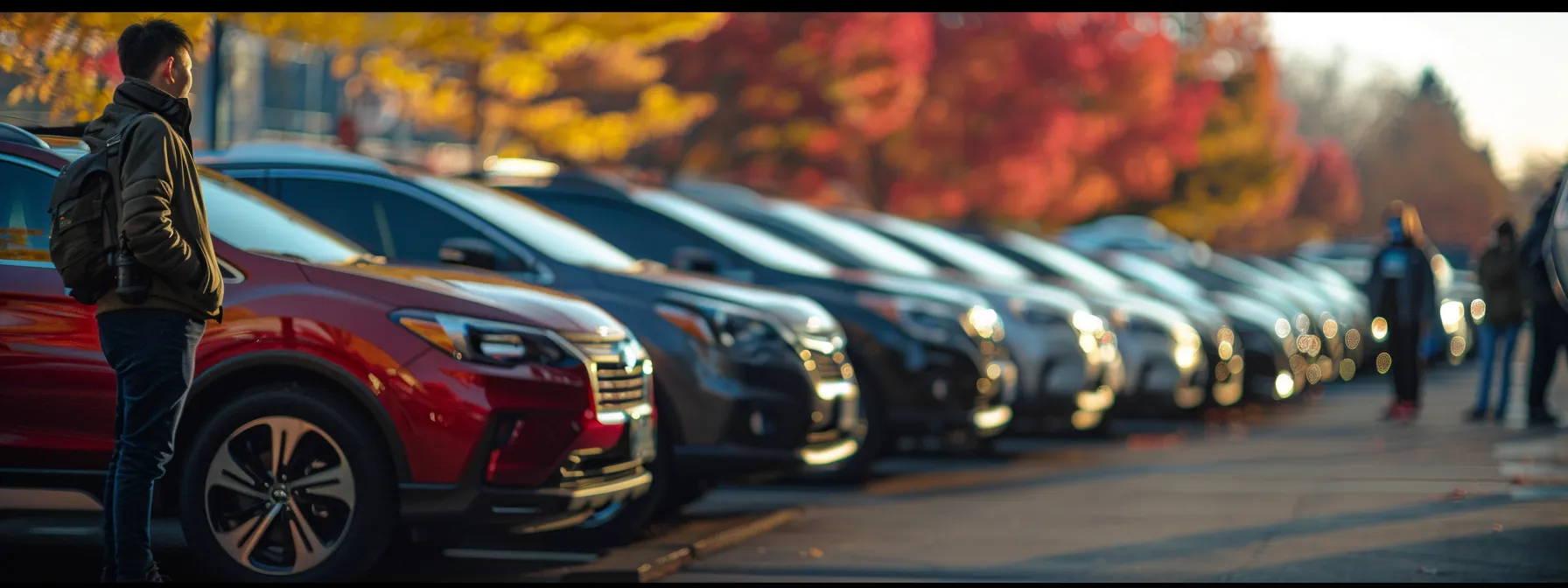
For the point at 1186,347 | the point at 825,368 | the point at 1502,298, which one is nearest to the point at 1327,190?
the point at 1502,298

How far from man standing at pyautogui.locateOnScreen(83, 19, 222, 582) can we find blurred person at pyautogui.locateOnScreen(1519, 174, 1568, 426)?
419 inches

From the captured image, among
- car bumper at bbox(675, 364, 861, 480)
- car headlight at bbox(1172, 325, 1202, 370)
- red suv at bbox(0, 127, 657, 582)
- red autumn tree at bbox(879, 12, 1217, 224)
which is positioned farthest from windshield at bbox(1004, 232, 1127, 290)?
red autumn tree at bbox(879, 12, 1217, 224)

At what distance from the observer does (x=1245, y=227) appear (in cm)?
7731

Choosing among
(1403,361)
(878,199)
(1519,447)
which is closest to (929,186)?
(878,199)

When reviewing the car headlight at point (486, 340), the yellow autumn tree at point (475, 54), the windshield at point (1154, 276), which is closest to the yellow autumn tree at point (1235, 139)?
the yellow autumn tree at point (475, 54)

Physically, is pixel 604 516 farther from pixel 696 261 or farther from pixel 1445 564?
pixel 1445 564

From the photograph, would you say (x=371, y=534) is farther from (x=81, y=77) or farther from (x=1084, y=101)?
(x=1084, y=101)

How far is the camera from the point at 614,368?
7.55 m

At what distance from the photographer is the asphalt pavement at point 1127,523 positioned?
790 centimetres

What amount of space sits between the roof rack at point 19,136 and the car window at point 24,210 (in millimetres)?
77

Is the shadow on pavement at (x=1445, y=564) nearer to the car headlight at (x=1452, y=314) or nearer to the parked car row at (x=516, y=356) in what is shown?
the parked car row at (x=516, y=356)

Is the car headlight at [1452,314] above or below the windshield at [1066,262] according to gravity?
below

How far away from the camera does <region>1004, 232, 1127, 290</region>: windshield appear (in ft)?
55.3

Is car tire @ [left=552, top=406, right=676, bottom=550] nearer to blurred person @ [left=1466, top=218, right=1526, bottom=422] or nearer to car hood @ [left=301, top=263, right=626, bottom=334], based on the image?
car hood @ [left=301, top=263, right=626, bottom=334]
